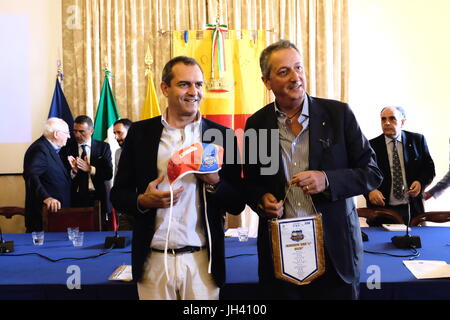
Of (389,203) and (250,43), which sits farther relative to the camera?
(250,43)

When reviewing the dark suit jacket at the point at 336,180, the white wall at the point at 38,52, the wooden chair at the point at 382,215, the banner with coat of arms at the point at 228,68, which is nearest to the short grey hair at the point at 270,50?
the dark suit jacket at the point at 336,180

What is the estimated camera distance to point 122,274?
6.64ft

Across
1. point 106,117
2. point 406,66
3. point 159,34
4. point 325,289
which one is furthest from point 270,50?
point 406,66

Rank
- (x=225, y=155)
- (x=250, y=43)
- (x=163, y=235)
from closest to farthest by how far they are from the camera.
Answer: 1. (x=163, y=235)
2. (x=225, y=155)
3. (x=250, y=43)

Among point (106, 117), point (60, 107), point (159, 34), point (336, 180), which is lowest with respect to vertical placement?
point (336, 180)

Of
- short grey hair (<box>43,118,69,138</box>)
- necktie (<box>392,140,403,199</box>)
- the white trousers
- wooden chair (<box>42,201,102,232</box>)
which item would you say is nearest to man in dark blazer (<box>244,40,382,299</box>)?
the white trousers

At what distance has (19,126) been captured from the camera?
18.0 ft

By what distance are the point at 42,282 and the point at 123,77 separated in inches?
155

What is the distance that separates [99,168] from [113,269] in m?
2.68

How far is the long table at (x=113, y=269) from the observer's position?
1.89 m

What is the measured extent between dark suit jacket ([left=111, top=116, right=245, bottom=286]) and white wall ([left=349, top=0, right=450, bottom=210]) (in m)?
4.10

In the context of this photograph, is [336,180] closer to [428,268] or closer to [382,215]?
[428,268]
